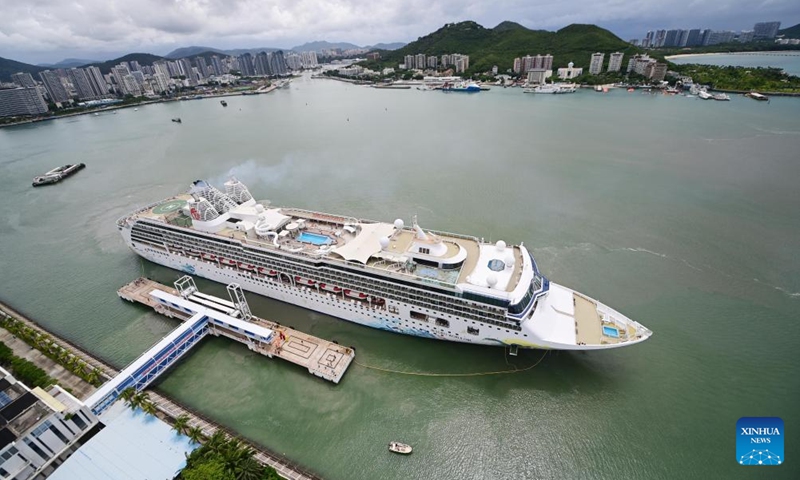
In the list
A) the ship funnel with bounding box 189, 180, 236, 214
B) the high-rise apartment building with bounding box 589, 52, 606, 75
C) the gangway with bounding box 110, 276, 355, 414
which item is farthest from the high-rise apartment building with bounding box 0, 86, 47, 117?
the high-rise apartment building with bounding box 589, 52, 606, 75

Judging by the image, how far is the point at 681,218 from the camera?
118 feet

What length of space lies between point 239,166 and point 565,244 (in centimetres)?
5057

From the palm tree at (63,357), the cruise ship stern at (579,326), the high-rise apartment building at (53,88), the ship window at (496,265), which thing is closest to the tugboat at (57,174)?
the palm tree at (63,357)

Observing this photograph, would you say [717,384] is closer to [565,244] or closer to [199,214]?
[565,244]

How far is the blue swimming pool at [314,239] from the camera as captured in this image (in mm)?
25172

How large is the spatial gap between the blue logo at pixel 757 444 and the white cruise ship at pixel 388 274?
5526mm

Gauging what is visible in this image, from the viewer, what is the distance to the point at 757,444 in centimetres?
1573

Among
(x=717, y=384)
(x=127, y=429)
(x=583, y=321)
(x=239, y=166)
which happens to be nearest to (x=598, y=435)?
(x=583, y=321)

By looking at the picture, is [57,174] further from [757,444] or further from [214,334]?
[757,444]

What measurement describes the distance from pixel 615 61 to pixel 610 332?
154431 mm

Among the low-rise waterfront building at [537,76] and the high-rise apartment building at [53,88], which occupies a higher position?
the high-rise apartment building at [53,88]

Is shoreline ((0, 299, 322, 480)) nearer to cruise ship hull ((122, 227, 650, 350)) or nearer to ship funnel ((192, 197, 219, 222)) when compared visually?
cruise ship hull ((122, 227, 650, 350))

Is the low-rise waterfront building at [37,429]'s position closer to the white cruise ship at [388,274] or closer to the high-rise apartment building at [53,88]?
the white cruise ship at [388,274]

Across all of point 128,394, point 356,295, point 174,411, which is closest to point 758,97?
point 356,295
